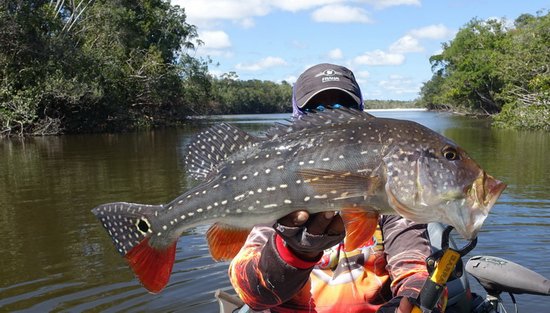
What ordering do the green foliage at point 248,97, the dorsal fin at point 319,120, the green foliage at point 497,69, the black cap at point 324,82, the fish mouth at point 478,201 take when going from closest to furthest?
1. the fish mouth at point 478,201
2. the dorsal fin at point 319,120
3. the black cap at point 324,82
4. the green foliage at point 497,69
5. the green foliage at point 248,97

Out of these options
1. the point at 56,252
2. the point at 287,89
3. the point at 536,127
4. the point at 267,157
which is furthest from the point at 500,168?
the point at 287,89

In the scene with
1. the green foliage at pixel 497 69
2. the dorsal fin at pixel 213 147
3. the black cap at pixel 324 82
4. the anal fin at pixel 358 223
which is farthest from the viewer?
the green foliage at pixel 497 69

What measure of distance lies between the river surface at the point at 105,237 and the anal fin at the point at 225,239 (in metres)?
0.79

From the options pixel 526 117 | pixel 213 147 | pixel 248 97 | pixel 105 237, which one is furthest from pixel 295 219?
pixel 248 97

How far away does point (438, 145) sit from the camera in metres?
3.04

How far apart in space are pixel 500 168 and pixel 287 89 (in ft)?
415

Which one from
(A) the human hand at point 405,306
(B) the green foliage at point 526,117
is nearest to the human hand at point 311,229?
(A) the human hand at point 405,306

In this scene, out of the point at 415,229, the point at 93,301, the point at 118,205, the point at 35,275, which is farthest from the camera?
the point at 35,275

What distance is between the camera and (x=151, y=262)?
341 centimetres

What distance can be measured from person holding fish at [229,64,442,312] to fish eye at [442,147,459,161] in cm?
80

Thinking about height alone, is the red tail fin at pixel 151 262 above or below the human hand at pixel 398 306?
above

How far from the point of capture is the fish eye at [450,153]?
118 inches

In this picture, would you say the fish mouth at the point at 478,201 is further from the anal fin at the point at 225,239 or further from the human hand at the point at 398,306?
the anal fin at the point at 225,239

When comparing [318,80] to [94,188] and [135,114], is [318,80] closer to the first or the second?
[94,188]
